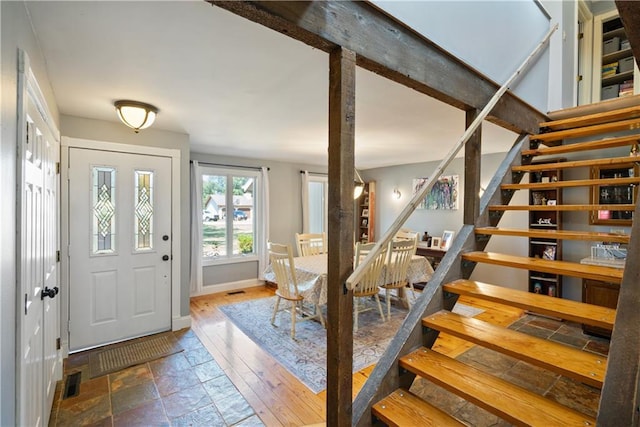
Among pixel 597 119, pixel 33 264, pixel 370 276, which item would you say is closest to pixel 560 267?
pixel 597 119

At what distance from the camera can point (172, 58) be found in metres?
1.79

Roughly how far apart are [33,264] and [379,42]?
2074 millimetres

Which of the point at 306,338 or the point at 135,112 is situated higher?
the point at 135,112

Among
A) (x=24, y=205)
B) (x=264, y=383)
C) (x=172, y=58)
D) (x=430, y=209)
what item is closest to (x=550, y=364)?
(x=264, y=383)

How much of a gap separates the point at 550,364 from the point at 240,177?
15.5 ft

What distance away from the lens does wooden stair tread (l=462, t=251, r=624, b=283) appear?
5.01 feet

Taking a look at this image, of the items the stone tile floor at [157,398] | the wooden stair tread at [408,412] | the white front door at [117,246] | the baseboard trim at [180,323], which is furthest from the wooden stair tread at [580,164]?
the baseboard trim at [180,323]

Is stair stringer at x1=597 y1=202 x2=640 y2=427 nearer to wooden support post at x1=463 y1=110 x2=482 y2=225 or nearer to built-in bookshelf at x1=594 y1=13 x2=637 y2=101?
wooden support post at x1=463 y1=110 x2=482 y2=225

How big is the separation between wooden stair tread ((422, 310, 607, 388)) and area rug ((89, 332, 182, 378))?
2526mm

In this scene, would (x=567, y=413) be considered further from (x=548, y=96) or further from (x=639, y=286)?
(x=548, y=96)

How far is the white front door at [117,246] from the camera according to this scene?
2.91 metres

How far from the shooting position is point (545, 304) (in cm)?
158

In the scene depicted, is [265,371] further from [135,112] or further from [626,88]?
[626,88]

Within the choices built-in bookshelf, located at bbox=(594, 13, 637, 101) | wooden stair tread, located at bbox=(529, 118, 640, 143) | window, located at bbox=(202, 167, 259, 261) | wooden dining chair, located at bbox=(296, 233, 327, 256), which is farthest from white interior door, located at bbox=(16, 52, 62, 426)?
built-in bookshelf, located at bbox=(594, 13, 637, 101)
